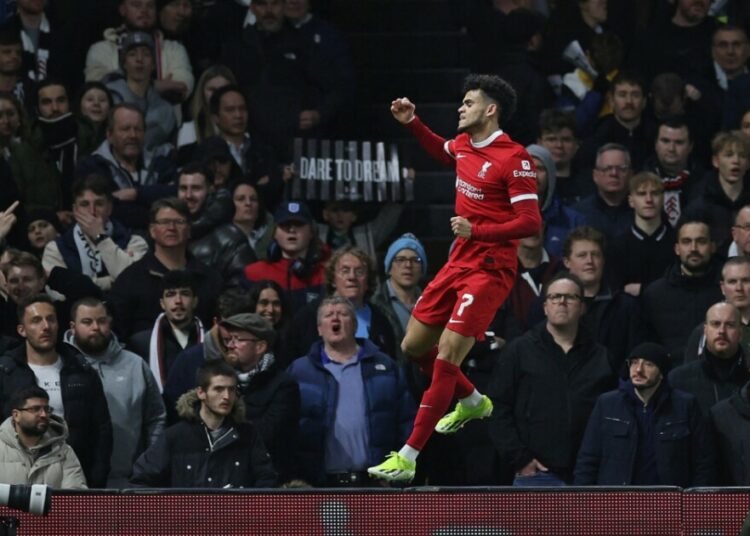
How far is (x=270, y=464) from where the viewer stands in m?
12.0

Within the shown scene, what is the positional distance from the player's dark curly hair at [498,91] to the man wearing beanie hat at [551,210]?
3.83m

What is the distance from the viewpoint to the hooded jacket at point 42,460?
11.9 meters

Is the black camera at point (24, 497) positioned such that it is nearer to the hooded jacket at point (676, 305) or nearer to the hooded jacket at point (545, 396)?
the hooded jacket at point (545, 396)

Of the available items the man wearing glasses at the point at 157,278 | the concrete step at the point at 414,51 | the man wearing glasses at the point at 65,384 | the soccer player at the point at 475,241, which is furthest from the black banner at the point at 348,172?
the soccer player at the point at 475,241

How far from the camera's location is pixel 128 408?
12.8 m

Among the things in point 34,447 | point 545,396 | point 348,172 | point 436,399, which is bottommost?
point 34,447

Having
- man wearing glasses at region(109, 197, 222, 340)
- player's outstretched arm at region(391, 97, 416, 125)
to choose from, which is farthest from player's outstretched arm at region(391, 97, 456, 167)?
man wearing glasses at region(109, 197, 222, 340)

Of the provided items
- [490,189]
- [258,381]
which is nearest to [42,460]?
[258,381]

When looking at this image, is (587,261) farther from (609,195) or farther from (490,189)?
(490,189)

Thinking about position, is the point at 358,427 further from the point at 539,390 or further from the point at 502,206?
the point at 502,206

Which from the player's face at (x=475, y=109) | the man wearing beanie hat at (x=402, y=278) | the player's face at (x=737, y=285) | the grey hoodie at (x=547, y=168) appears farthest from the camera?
the grey hoodie at (x=547, y=168)

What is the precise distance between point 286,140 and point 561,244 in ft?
9.33

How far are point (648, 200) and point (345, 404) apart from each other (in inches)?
119

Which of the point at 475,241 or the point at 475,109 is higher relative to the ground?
the point at 475,109
